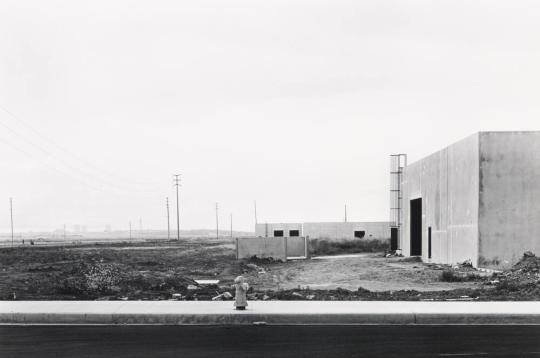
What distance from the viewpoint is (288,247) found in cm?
5088

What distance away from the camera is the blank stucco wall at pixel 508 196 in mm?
30062

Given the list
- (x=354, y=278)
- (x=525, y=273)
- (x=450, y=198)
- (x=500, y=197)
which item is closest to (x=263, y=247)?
(x=450, y=198)

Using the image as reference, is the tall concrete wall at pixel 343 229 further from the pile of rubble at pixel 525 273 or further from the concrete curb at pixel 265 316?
the concrete curb at pixel 265 316

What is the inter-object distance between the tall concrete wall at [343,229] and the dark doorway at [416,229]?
31.7 metres

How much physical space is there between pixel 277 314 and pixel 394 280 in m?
16.6

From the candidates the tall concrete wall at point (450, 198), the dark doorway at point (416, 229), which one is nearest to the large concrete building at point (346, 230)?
the dark doorway at point (416, 229)

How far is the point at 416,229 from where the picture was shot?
156 ft

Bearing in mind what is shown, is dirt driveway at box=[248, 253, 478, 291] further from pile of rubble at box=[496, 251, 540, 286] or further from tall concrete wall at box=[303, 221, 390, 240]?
tall concrete wall at box=[303, 221, 390, 240]

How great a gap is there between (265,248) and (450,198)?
583 inches

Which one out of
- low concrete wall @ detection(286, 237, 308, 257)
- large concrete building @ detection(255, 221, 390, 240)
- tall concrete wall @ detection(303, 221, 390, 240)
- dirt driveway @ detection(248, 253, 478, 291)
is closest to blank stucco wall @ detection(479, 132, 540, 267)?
dirt driveway @ detection(248, 253, 478, 291)
